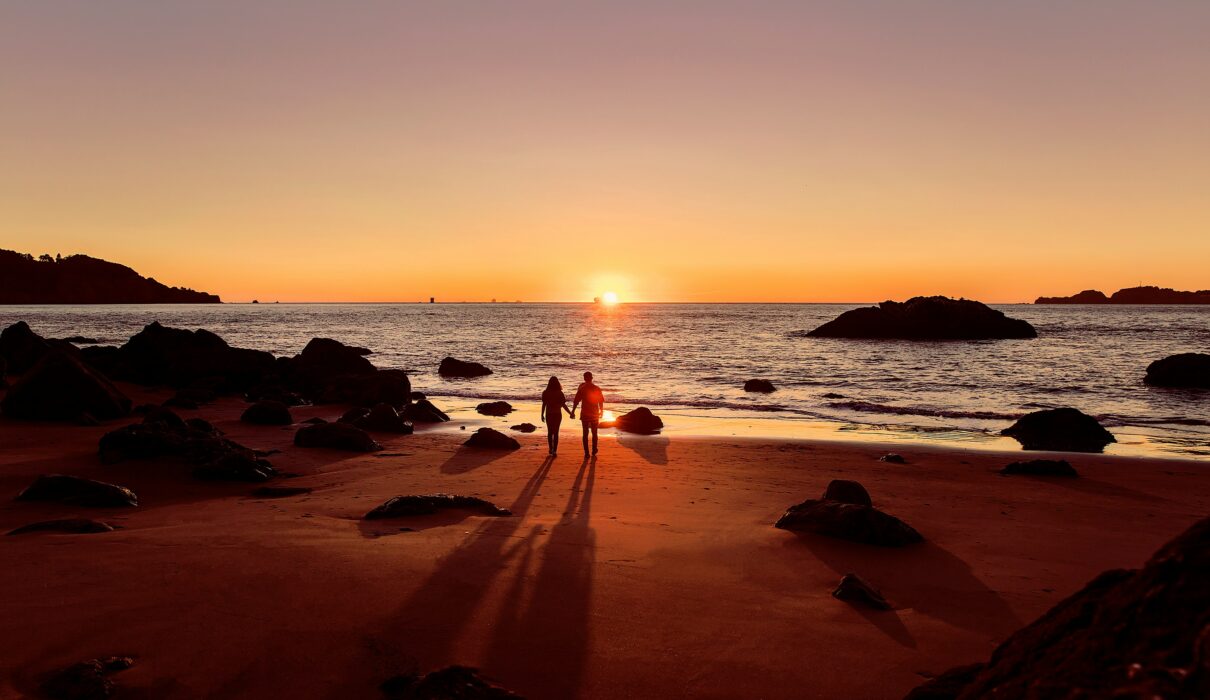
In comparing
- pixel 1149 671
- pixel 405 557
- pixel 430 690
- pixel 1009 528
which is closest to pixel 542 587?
pixel 405 557

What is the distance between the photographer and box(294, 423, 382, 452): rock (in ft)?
55.1

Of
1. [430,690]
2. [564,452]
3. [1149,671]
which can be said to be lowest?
[564,452]

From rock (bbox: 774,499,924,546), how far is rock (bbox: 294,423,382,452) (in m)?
11.0

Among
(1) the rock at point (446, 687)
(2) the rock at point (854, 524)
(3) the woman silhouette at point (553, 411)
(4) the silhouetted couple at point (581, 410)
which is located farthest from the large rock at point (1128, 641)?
(3) the woman silhouette at point (553, 411)

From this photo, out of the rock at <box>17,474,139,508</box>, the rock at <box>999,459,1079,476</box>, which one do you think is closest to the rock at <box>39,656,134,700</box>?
the rock at <box>17,474,139,508</box>

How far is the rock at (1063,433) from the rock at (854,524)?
1253 cm

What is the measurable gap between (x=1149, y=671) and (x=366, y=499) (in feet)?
35.0

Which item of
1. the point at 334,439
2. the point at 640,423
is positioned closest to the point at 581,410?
the point at 640,423

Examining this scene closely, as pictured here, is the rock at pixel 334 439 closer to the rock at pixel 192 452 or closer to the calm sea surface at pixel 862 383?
the rock at pixel 192 452

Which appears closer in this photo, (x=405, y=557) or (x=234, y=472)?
(x=405, y=557)

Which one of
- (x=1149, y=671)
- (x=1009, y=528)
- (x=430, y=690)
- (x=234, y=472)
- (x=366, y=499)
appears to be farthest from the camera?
(x=234, y=472)

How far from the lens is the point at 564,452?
17.5 meters

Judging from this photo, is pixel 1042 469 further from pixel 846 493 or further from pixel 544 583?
pixel 544 583

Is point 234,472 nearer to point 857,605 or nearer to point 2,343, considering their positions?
point 857,605
